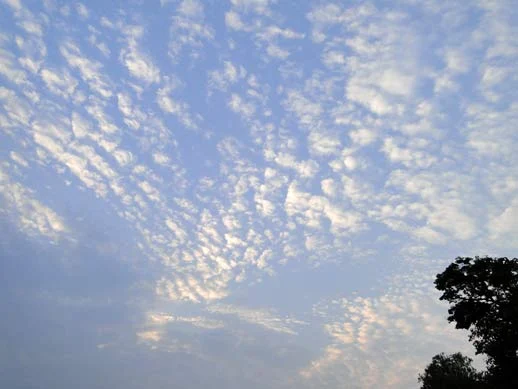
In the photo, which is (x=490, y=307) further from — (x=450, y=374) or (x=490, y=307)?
(x=450, y=374)

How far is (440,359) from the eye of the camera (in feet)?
241

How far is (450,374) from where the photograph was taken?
67.3 meters

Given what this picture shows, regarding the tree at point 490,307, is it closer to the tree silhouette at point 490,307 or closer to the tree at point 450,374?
the tree silhouette at point 490,307

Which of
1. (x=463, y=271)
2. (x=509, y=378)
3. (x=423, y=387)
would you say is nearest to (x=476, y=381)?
(x=423, y=387)

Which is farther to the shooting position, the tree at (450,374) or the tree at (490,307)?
the tree at (450,374)

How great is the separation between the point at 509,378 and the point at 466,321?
679 centimetres

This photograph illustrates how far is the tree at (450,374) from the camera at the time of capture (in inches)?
2478

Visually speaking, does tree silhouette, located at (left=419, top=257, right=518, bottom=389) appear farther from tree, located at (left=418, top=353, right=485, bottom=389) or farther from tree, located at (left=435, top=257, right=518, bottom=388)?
tree, located at (left=418, top=353, right=485, bottom=389)

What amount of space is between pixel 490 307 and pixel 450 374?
99.6 feet

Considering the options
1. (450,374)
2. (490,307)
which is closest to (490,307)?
(490,307)

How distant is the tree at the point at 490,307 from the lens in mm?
42188

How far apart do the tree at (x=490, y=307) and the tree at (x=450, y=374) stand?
61.1ft

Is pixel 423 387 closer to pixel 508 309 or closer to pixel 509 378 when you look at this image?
pixel 509 378

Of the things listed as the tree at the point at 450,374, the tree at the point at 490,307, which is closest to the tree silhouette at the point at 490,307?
the tree at the point at 490,307
